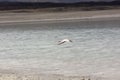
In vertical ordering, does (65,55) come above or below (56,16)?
above

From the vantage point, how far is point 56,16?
29.0 metres

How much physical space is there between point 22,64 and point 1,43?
502 cm

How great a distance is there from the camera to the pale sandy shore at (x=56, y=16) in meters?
28.1

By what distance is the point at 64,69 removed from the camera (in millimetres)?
11273

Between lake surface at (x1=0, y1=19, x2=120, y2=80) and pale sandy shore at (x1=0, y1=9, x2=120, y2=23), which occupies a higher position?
lake surface at (x1=0, y1=19, x2=120, y2=80)

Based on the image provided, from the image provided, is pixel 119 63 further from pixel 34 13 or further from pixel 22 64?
pixel 34 13

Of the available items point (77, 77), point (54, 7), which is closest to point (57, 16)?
point (54, 7)

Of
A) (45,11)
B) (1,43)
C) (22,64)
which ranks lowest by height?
(45,11)

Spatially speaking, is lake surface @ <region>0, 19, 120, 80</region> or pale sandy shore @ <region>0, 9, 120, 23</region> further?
pale sandy shore @ <region>0, 9, 120, 23</region>

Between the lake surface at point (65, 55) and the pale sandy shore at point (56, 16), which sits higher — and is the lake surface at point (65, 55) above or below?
above

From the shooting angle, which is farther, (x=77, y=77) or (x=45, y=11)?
(x=45, y=11)

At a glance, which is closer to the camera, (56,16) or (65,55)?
(65,55)

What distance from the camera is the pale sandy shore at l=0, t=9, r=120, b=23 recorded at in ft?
92.1

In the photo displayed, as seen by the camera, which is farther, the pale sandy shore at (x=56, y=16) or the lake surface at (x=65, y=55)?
the pale sandy shore at (x=56, y=16)
